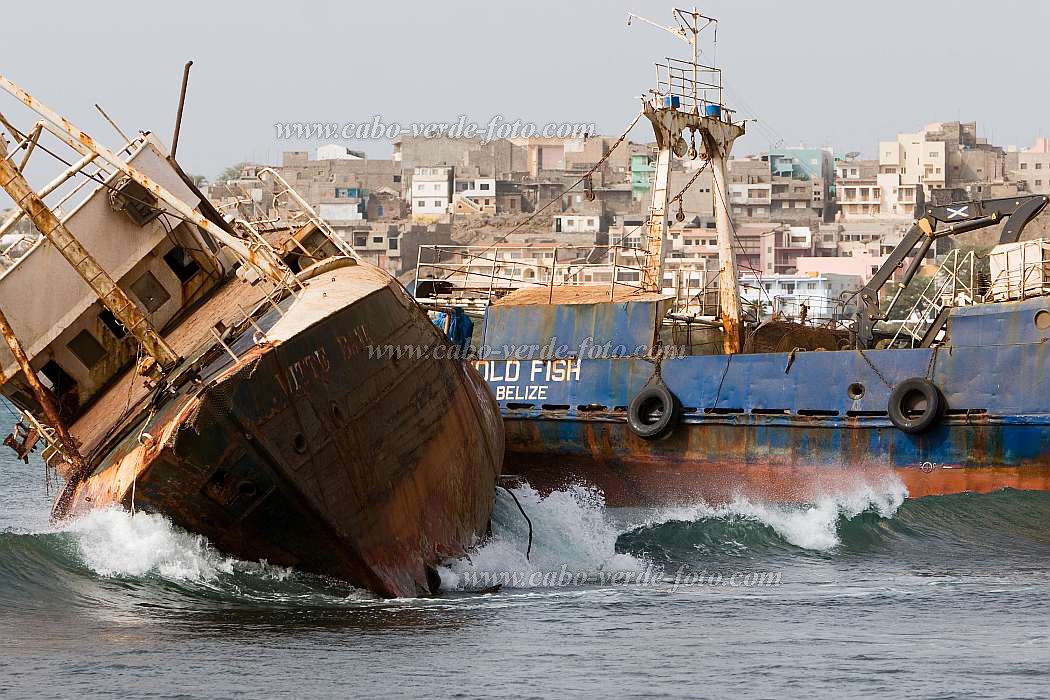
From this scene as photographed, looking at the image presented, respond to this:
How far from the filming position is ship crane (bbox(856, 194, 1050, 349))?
26562 mm

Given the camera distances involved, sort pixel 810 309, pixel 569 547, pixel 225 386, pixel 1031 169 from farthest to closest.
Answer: pixel 1031 169 < pixel 810 309 < pixel 569 547 < pixel 225 386

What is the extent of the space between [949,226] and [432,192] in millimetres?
108245

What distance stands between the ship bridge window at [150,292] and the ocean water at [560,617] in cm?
329

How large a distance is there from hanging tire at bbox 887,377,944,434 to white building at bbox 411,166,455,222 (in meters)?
108

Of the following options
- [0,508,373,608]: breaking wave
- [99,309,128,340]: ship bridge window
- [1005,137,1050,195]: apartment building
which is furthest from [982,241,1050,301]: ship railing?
[1005,137,1050,195]: apartment building

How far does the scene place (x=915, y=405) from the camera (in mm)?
25031

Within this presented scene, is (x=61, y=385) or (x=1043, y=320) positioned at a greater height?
(x=1043, y=320)

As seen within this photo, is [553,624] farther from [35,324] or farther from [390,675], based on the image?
[35,324]

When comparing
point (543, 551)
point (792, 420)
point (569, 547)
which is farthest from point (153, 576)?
point (792, 420)

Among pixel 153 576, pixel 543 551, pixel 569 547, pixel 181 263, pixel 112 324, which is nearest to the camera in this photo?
pixel 153 576

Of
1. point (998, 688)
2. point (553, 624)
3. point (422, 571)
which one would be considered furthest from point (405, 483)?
point (998, 688)

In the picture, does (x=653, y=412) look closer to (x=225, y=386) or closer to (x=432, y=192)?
(x=225, y=386)

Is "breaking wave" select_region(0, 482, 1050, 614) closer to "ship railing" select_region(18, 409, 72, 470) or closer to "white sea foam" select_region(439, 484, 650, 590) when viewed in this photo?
"white sea foam" select_region(439, 484, 650, 590)

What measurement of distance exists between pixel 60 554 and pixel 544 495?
1250 centimetres
